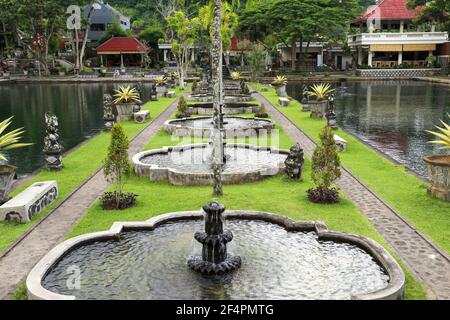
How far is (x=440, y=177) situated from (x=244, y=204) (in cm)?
491

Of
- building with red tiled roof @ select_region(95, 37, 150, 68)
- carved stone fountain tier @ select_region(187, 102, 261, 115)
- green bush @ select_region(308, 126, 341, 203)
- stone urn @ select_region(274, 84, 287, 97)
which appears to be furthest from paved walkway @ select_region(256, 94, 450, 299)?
building with red tiled roof @ select_region(95, 37, 150, 68)

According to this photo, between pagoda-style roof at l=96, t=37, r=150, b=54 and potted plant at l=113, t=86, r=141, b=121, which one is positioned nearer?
potted plant at l=113, t=86, r=141, b=121

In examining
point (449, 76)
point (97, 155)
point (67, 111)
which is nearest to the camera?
point (97, 155)

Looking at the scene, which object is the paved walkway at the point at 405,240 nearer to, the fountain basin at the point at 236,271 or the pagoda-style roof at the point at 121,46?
the fountain basin at the point at 236,271

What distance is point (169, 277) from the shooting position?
336 inches

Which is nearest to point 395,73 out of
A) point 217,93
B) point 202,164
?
point 202,164

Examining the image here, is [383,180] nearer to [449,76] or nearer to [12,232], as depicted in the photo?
[12,232]

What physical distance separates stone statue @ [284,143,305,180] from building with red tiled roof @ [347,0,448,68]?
50.4 metres

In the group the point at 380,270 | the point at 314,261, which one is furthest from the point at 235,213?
the point at 380,270

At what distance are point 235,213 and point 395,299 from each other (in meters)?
4.53

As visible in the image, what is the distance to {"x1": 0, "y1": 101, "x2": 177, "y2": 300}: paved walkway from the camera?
8.80m

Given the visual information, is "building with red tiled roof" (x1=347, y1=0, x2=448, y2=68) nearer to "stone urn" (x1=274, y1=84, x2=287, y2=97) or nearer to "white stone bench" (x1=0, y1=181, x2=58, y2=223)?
"stone urn" (x1=274, y1=84, x2=287, y2=97)

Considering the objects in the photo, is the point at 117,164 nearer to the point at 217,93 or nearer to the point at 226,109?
the point at 217,93

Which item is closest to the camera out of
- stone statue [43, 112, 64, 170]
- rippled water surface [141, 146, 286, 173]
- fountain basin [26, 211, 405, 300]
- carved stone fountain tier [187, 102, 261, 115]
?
fountain basin [26, 211, 405, 300]
